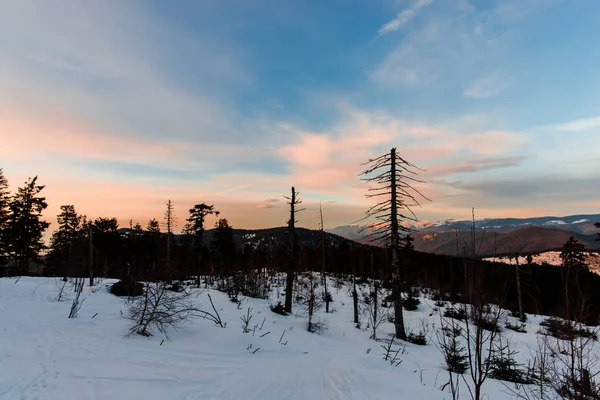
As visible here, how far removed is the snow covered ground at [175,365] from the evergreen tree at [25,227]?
2596 centimetres

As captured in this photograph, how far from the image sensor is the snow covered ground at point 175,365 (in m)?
6.53

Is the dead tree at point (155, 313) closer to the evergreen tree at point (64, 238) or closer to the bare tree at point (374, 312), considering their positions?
the bare tree at point (374, 312)

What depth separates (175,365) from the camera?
8.32 m

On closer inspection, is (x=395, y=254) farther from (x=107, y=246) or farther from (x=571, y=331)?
(x=107, y=246)

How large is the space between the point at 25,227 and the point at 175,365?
38076 mm

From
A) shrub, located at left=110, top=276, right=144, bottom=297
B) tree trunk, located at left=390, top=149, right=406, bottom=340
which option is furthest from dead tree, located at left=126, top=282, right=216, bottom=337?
tree trunk, located at left=390, top=149, right=406, bottom=340

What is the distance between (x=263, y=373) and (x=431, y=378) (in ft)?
20.6

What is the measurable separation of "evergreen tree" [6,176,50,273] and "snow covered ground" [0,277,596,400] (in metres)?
26.0

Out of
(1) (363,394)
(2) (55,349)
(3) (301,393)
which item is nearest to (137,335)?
(2) (55,349)

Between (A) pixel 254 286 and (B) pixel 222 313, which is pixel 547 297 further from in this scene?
(B) pixel 222 313

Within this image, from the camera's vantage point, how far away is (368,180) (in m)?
19.7

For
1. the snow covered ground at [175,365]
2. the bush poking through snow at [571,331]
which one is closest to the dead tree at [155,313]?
the snow covered ground at [175,365]

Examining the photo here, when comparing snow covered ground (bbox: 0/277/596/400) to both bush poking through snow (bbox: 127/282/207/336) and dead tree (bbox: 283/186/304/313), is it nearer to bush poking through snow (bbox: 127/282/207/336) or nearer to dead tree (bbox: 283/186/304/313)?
bush poking through snow (bbox: 127/282/207/336)

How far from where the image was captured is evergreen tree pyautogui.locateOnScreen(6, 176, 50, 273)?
34525mm
